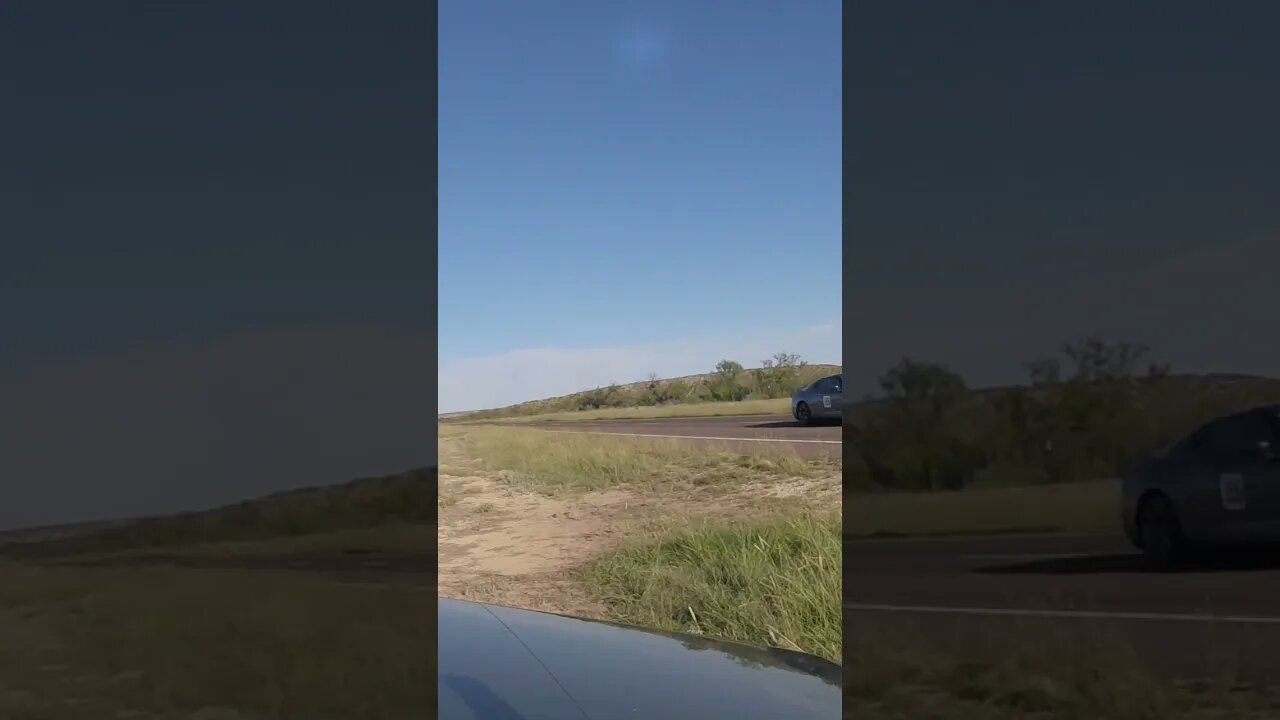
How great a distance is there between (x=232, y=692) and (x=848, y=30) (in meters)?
3.72

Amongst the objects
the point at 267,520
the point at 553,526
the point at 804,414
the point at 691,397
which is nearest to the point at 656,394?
the point at 691,397

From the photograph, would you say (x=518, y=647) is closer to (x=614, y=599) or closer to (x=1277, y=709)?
(x=1277, y=709)

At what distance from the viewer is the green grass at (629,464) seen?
15.6 metres

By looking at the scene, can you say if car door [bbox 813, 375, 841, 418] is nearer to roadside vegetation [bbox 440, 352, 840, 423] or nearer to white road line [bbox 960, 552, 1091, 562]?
roadside vegetation [bbox 440, 352, 840, 423]

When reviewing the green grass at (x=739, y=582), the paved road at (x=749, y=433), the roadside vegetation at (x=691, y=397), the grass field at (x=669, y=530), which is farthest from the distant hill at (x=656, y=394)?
the green grass at (x=739, y=582)

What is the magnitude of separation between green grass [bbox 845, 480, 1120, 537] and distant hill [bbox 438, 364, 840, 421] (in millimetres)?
36048

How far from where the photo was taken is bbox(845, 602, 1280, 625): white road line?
3234mm

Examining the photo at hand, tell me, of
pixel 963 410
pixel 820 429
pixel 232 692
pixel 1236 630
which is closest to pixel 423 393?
pixel 232 692

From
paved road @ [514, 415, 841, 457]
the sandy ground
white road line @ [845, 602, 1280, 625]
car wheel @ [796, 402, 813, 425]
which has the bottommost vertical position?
the sandy ground

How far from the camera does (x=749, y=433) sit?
21.2m

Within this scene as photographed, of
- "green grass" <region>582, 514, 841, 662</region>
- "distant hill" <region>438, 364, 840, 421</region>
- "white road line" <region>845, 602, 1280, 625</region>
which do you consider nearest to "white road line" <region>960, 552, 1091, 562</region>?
"white road line" <region>845, 602, 1280, 625</region>

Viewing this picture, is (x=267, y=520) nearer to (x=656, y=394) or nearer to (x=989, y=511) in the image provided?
(x=989, y=511)

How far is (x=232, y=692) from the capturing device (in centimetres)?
375

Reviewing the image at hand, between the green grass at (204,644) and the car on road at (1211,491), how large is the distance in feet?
9.27
